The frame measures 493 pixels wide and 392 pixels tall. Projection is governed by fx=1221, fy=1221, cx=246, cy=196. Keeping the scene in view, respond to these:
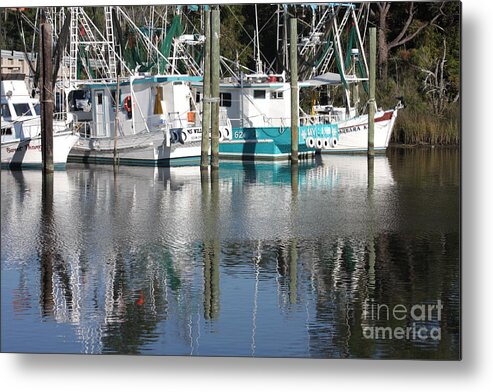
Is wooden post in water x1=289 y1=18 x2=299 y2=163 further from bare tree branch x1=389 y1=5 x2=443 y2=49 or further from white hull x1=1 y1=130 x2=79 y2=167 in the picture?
bare tree branch x1=389 y1=5 x2=443 y2=49

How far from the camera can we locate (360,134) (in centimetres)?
1770

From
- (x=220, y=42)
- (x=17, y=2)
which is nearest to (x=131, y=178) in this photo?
(x=220, y=42)

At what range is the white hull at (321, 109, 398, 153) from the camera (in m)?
15.4

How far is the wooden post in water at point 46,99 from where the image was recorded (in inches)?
510

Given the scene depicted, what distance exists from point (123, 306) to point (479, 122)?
299 cm

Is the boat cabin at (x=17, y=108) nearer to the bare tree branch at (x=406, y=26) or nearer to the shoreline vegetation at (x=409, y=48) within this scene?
the shoreline vegetation at (x=409, y=48)

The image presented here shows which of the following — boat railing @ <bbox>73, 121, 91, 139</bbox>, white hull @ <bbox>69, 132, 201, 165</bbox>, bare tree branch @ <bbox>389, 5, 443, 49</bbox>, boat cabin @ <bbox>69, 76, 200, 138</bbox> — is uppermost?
bare tree branch @ <bbox>389, 5, 443, 49</bbox>

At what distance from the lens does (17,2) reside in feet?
28.5

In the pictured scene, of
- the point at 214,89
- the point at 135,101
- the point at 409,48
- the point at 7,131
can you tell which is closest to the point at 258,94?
the point at 135,101

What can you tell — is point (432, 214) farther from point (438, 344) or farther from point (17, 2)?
point (17, 2)

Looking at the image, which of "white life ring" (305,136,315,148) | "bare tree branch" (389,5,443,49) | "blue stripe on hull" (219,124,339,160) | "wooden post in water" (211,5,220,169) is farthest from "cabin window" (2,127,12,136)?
"white life ring" (305,136,315,148)

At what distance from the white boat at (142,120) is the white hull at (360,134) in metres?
2.13

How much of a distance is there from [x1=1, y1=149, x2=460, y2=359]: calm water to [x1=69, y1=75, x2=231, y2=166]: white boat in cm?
284

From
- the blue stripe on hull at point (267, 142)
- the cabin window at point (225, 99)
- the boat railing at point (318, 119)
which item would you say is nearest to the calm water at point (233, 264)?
the boat railing at point (318, 119)
